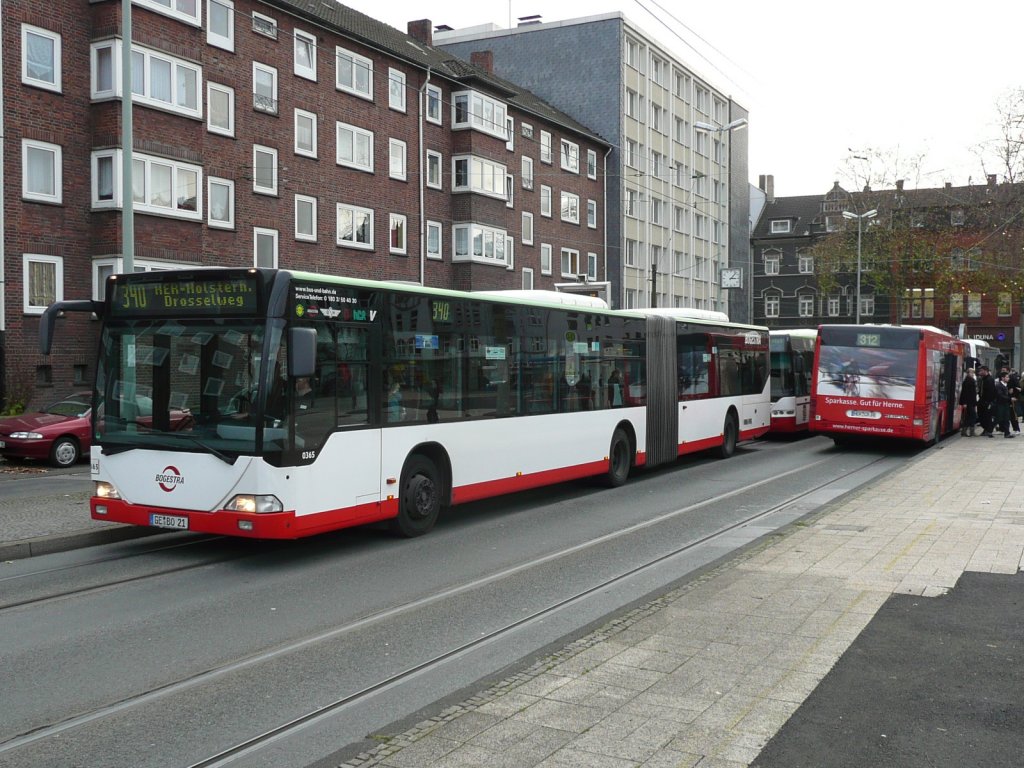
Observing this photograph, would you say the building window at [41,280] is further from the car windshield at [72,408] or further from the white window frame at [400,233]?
the white window frame at [400,233]

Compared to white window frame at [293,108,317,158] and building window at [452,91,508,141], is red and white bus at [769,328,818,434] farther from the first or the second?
building window at [452,91,508,141]

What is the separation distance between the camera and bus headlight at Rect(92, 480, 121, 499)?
10.0 meters

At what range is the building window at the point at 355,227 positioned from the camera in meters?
35.6

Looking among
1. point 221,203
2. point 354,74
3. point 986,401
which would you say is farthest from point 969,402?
point 354,74

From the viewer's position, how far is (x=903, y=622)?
6.91 m

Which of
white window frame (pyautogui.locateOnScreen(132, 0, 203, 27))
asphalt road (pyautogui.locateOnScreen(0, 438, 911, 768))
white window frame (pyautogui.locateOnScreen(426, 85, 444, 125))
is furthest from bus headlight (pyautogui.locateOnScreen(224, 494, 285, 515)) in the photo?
white window frame (pyautogui.locateOnScreen(426, 85, 444, 125))

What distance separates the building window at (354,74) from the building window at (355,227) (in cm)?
408

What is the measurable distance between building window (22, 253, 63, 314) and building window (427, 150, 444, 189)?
1699cm

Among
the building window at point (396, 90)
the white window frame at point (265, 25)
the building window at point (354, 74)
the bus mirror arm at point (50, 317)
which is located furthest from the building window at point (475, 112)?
the bus mirror arm at point (50, 317)

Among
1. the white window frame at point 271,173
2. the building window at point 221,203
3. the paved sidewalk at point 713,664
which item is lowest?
the paved sidewalk at point 713,664

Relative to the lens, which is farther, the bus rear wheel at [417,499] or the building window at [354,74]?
the building window at [354,74]

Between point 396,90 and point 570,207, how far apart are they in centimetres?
1498

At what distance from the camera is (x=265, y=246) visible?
1281 inches

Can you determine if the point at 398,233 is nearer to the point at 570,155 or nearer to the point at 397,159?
the point at 397,159
